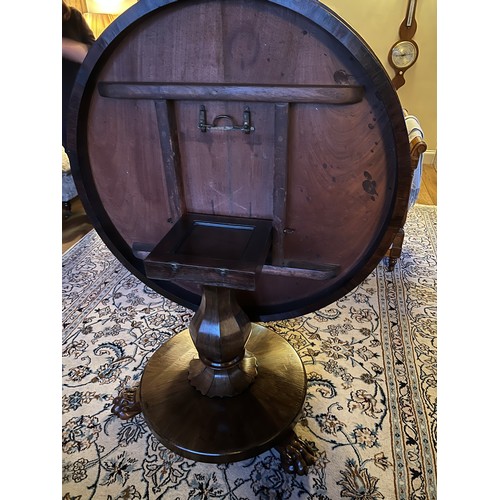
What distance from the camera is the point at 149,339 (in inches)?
71.5

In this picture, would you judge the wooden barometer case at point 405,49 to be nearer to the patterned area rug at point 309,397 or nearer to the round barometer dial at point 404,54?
the round barometer dial at point 404,54

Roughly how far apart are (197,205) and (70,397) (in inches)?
37.9

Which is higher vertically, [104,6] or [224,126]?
[104,6]

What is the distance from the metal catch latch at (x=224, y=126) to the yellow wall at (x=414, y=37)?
136 inches

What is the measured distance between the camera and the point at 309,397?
4.98 feet

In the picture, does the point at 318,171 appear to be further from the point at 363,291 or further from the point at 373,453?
the point at 363,291

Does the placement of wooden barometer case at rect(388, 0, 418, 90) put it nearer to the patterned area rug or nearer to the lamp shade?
the lamp shade

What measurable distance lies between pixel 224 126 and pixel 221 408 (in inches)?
35.2

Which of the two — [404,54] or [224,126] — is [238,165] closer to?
[224,126]

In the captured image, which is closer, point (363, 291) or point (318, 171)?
point (318, 171)

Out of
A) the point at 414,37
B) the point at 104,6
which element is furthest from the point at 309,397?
the point at 414,37

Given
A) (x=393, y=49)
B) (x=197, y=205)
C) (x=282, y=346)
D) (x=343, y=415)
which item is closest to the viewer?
(x=197, y=205)

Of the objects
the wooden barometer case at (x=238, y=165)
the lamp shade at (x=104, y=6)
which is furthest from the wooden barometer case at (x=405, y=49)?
the wooden barometer case at (x=238, y=165)

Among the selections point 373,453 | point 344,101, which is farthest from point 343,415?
point 344,101
